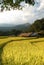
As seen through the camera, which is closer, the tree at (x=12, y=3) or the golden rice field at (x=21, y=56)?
the golden rice field at (x=21, y=56)

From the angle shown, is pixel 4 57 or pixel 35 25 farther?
pixel 35 25

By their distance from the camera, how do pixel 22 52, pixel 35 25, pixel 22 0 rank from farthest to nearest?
pixel 35 25 → pixel 22 0 → pixel 22 52

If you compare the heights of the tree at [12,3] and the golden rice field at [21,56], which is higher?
the tree at [12,3]

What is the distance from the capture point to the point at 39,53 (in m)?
21.0

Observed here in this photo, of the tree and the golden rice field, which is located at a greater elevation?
the tree

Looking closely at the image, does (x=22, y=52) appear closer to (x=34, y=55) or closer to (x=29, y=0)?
(x=34, y=55)

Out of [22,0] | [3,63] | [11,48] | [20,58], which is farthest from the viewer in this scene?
[22,0]

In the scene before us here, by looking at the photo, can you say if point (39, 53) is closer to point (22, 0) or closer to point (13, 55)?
point (13, 55)

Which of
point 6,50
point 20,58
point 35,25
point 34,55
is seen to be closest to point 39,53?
point 34,55

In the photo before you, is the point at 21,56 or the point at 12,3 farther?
the point at 12,3

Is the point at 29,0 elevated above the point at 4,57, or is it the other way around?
the point at 29,0

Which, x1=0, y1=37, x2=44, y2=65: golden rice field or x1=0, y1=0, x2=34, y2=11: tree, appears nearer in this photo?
x1=0, y1=37, x2=44, y2=65: golden rice field

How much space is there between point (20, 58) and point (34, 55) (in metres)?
1.38

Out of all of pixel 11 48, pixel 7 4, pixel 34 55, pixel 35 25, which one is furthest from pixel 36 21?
pixel 34 55
